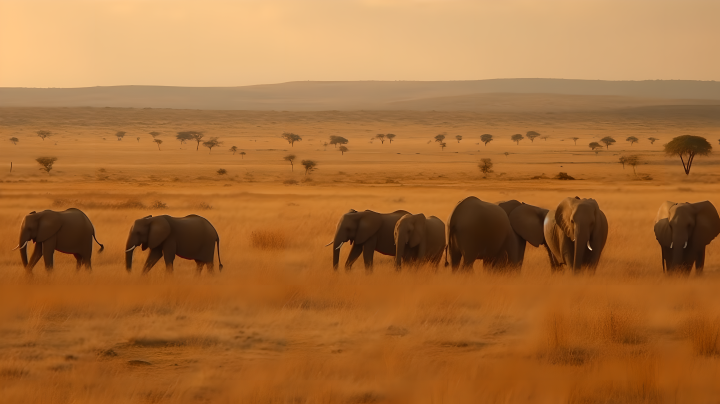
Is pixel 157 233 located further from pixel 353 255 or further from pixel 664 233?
pixel 664 233

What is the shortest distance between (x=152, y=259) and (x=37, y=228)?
2.07 m

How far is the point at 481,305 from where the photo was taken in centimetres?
1168

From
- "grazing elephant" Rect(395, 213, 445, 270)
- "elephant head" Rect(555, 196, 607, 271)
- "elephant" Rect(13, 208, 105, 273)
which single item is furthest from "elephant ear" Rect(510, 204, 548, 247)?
"elephant" Rect(13, 208, 105, 273)

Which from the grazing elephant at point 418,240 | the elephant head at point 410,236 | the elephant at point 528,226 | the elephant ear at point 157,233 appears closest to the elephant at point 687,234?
the elephant at point 528,226

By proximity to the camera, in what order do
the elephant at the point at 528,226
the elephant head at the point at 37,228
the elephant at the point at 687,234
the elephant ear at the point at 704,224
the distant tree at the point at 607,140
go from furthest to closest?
the distant tree at the point at 607,140
the elephant at the point at 528,226
the elephant ear at the point at 704,224
the elephant at the point at 687,234
the elephant head at the point at 37,228

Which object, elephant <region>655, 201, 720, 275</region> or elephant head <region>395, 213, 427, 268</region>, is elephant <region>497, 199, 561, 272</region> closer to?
elephant head <region>395, 213, 427, 268</region>

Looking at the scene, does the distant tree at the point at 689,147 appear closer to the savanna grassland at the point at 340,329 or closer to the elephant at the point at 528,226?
the savanna grassland at the point at 340,329

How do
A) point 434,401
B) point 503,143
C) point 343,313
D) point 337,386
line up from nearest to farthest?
point 434,401
point 337,386
point 343,313
point 503,143

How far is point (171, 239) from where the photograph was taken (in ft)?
49.2

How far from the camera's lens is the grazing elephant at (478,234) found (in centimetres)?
1593

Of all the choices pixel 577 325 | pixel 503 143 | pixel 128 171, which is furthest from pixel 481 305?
pixel 503 143

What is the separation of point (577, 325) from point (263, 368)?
396cm

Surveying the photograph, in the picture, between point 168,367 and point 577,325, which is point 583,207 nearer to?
point 577,325

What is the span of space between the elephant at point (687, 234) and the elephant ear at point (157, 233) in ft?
Result: 29.7
